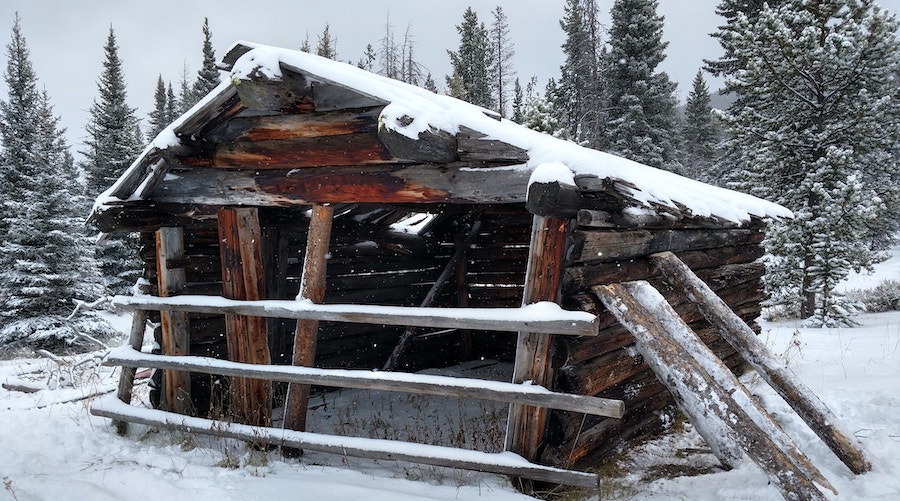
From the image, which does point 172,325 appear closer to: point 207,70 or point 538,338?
point 538,338

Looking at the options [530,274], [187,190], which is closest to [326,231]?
[187,190]

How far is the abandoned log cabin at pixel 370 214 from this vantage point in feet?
12.2

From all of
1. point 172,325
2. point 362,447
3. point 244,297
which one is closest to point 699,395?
point 362,447

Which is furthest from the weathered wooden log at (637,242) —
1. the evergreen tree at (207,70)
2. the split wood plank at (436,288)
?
the evergreen tree at (207,70)

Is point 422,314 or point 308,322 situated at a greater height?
point 422,314

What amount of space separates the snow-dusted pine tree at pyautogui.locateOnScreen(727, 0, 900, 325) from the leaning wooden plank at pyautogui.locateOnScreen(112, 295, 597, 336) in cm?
932

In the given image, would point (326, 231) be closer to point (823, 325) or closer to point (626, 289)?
point (626, 289)

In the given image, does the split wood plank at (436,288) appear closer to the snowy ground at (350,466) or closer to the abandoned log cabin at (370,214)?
the abandoned log cabin at (370,214)

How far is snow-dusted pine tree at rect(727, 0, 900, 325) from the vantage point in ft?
33.6

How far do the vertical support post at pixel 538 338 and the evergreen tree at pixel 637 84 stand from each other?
1848 centimetres

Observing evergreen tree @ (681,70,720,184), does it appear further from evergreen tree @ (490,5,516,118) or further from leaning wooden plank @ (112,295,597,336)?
leaning wooden plank @ (112,295,597,336)

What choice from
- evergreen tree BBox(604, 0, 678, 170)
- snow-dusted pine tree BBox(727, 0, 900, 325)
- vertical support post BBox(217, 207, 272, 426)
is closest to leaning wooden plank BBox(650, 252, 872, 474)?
vertical support post BBox(217, 207, 272, 426)

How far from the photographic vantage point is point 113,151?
2181 centimetres

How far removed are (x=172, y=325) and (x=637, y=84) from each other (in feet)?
64.6
